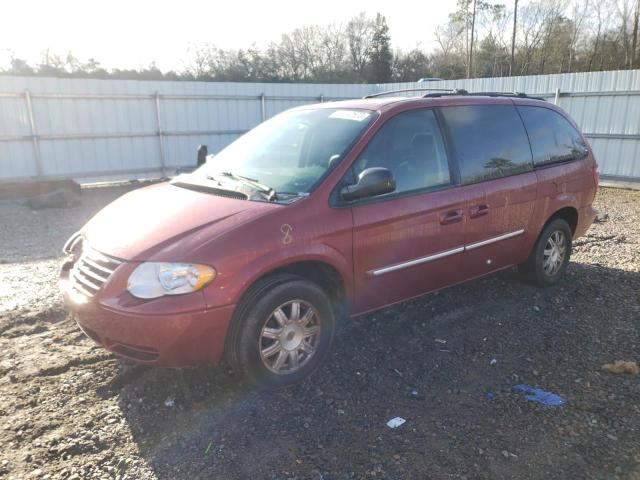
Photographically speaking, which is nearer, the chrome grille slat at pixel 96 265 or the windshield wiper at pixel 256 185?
the chrome grille slat at pixel 96 265

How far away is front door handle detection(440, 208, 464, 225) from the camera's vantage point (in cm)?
393

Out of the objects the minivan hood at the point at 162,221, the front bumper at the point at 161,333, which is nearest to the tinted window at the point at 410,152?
the minivan hood at the point at 162,221

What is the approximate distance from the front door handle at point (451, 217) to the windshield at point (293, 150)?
0.96 metres

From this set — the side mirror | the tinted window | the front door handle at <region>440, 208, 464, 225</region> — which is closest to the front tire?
the side mirror

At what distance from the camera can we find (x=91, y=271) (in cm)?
315

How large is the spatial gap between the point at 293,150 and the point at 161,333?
184cm

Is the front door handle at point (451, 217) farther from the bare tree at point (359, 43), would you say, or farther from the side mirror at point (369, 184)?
the bare tree at point (359, 43)

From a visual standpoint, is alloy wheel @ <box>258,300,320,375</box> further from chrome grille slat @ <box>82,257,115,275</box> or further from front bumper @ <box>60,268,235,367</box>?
chrome grille slat @ <box>82,257,115,275</box>

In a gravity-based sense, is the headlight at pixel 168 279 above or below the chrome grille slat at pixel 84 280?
above

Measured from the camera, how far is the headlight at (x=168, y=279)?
2.85 meters

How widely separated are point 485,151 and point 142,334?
317cm

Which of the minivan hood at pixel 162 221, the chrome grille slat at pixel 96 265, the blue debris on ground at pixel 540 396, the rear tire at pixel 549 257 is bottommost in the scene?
the blue debris on ground at pixel 540 396

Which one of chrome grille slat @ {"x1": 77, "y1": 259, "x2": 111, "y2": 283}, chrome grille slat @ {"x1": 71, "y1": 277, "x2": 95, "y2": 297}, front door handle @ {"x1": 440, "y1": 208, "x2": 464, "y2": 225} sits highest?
front door handle @ {"x1": 440, "y1": 208, "x2": 464, "y2": 225}

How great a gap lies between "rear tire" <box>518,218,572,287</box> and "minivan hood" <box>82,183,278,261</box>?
3.10 meters
